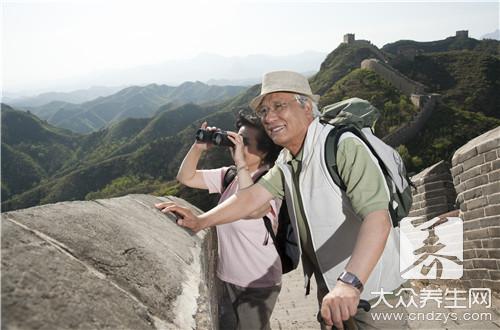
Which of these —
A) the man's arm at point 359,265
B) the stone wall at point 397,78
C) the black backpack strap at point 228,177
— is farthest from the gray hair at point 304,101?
the stone wall at point 397,78

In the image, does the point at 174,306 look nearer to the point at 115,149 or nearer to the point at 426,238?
the point at 426,238

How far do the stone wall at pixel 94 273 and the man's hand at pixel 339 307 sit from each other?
1.43 feet

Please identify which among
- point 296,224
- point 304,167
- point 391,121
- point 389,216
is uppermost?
point 304,167

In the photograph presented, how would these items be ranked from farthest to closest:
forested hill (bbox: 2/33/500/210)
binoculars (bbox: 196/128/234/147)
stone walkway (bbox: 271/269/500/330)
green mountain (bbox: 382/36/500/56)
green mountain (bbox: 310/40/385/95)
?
green mountain (bbox: 382/36/500/56) → green mountain (bbox: 310/40/385/95) → forested hill (bbox: 2/33/500/210) → stone walkway (bbox: 271/269/500/330) → binoculars (bbox: 196/128/234/147)

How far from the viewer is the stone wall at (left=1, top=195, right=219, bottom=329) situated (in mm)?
819

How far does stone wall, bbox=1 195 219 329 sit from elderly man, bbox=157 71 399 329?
20.6 inches

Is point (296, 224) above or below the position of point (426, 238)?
above

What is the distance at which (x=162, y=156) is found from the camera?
262 feet

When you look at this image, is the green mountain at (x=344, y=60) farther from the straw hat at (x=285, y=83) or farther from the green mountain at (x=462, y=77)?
the straw hat at (x=285, y=83)

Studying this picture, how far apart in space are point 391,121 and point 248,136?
1596 inches

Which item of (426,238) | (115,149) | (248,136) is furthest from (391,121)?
(115,149)

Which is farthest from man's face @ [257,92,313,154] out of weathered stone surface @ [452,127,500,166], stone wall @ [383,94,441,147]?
stone wall @ [383,94,441,147]

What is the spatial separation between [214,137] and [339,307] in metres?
1.71

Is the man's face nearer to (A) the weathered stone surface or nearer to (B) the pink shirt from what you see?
(B) the pink shirt
